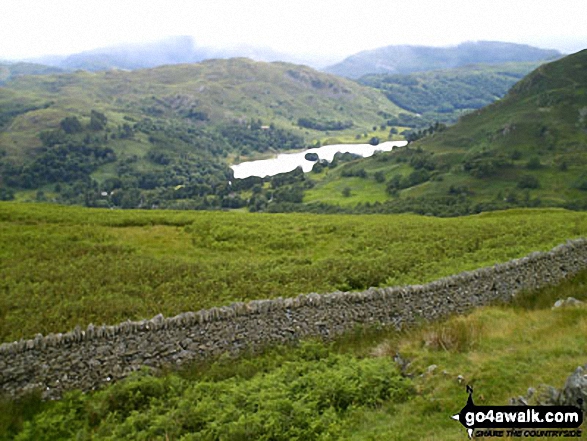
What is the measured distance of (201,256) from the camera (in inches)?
1048

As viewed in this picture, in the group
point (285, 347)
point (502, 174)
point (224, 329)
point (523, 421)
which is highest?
point (523, 421)

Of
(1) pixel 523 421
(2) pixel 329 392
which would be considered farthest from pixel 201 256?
(1) pixel 523 421

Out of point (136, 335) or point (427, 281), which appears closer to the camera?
point (136, 335)

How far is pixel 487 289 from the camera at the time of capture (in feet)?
72.0

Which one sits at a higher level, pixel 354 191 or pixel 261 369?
pixel 261 369

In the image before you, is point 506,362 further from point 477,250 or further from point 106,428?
point 477,250

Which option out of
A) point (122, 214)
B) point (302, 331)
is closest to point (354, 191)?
point (122, 214)

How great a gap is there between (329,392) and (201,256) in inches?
611

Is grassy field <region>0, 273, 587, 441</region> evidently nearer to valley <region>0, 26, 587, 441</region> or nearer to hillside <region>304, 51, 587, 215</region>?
valley <region>0, 26, 587, 441</region>

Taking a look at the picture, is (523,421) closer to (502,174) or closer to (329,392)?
(329,392)

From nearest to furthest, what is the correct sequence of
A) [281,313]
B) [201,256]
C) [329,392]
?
1. [329,392]
2. [281,313]
3. [201,256]

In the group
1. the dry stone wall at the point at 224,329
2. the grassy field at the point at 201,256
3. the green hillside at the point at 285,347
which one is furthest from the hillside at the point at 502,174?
the dry stone wall at the point at 224,329

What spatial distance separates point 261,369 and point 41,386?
6.92 meters

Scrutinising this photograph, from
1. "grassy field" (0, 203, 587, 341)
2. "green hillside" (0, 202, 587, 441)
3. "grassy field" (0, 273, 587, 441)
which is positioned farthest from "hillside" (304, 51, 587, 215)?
"grassy field" (0, 273, 587, 441)
